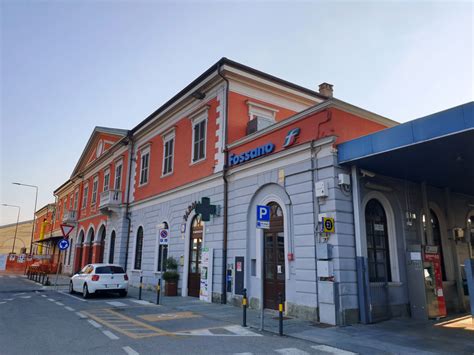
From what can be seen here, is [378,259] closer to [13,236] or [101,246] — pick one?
[101,246]

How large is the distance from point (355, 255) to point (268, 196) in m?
3.46

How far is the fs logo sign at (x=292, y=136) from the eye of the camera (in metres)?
11.1

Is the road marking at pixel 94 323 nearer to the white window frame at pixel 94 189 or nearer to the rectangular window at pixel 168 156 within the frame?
the rectangular window at pixel 168 156

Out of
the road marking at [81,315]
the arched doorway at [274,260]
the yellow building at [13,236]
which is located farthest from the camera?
the yellow building at [13,236]

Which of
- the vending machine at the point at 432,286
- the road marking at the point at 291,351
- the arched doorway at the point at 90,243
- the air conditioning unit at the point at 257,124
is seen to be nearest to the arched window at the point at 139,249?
the arched doorway at the point at 90,243

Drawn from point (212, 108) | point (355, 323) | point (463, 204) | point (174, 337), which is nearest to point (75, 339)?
point (174, 337)

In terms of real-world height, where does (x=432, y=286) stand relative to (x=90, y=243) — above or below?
below

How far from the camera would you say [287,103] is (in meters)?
16.9

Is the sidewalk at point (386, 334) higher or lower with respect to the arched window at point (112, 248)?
lower

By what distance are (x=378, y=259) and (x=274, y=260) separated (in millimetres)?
3091

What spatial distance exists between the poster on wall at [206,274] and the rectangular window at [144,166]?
338 inches

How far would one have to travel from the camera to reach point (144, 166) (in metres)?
22.0

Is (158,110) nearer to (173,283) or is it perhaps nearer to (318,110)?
(173,283)

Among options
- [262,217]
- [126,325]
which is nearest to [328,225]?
[262,217]
